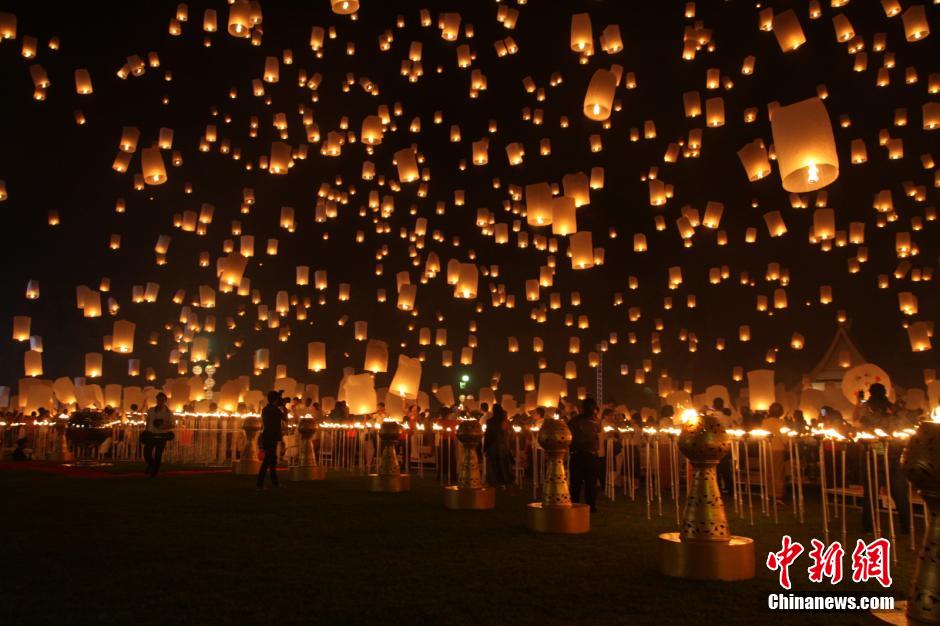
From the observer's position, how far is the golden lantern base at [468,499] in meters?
7.58

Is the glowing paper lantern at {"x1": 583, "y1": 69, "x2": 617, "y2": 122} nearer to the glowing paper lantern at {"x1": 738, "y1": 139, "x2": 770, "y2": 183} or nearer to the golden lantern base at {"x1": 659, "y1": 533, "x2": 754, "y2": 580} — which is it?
the glowing paper lantern at {"x1": 738, "y1": 139, "x2": 770, "y2": 183}

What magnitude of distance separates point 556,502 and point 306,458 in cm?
597

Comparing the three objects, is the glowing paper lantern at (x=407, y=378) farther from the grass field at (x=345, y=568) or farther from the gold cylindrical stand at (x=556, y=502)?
the gold cylindrical stand at (x=556, y=502)

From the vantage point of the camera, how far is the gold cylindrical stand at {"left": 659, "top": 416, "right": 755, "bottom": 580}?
4133 mm

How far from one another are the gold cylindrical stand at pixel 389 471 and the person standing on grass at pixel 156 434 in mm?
3449

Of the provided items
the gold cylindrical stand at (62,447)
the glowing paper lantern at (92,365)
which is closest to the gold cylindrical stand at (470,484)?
the gold cylindrical stand at (62,447)

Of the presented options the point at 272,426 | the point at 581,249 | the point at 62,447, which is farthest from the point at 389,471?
the point at 62,447

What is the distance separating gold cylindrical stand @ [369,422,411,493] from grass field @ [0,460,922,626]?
1.86m

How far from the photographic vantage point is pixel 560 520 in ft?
19.3

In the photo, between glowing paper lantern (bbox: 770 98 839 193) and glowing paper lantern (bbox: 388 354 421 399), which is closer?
glowing paper lantern (bbox: 770 98 839 193)

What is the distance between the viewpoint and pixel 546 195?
10961 millimetres

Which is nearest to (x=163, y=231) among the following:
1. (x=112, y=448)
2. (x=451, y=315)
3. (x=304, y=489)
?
(x=112, y=448)

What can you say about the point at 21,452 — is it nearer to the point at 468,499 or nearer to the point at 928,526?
the point at 468,499

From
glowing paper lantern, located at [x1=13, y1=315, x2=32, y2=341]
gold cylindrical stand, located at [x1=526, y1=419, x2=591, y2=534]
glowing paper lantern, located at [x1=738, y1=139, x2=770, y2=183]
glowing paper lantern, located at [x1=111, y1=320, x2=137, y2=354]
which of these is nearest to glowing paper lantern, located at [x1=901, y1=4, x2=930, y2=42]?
glowing paper lantern, located at [x1=738, y1=139, x2=770, y2=183]
